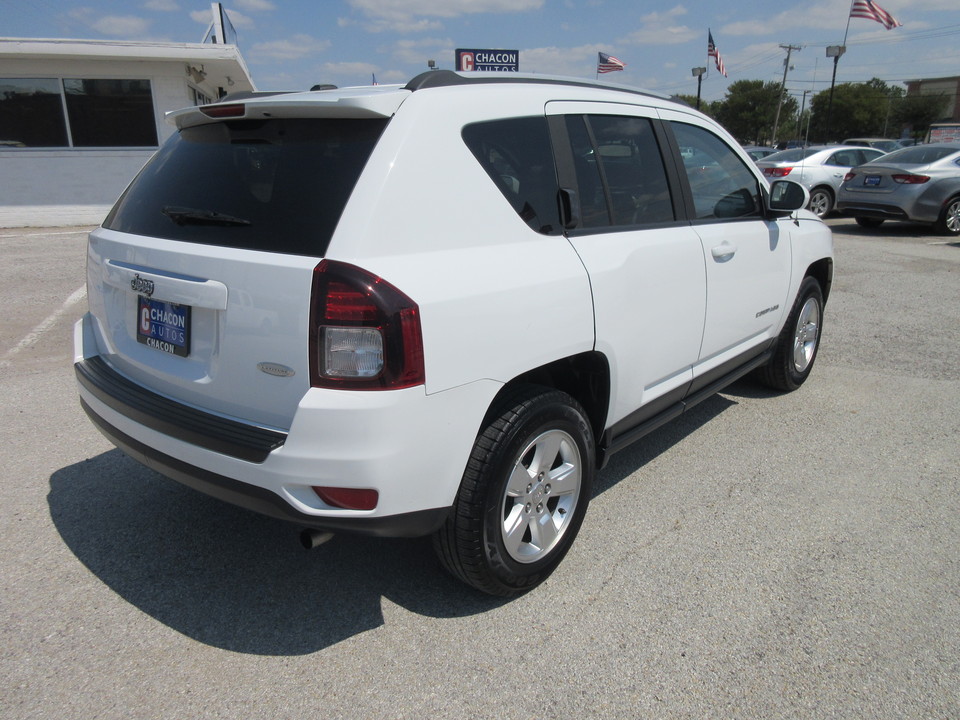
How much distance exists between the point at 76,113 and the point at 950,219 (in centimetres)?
1757

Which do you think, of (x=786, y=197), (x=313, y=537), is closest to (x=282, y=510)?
(x=313, y=537)

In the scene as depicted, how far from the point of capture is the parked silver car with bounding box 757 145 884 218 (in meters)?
14.5

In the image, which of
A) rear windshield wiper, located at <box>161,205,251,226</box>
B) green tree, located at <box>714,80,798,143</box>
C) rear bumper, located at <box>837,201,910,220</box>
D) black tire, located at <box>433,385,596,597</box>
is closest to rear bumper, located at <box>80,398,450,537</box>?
black tire, located at <box>433,385,596,597</box>

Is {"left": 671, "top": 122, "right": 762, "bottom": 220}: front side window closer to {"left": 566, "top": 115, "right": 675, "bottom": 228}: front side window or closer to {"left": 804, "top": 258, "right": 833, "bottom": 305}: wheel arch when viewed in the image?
{"left": 566, "top": 115, "right": 675, "bottom": 228}: front side window

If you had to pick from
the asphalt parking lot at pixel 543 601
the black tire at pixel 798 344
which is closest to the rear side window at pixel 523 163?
the asphalt parking lot at pixel 543 601

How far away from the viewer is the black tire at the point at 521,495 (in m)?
2.40

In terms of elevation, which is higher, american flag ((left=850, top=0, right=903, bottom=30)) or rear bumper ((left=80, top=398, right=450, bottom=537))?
american flag ((left=850, top=0, right=903, bottom=30))

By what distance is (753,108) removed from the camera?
68.2 m

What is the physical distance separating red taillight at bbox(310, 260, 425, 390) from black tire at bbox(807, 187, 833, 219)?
1520 centimetres

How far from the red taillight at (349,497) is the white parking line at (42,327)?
15.3 ft

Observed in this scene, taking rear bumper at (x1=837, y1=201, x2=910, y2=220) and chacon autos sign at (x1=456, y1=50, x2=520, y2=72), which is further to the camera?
chacon autos sign at (x1=456, y1=50, x2=520, y2=72)

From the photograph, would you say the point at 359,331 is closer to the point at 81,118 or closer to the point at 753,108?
the point at 81,118

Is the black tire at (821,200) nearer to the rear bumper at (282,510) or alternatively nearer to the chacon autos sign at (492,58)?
the chacon autos sign at (492,58)

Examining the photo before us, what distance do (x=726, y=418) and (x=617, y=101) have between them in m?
2.33
